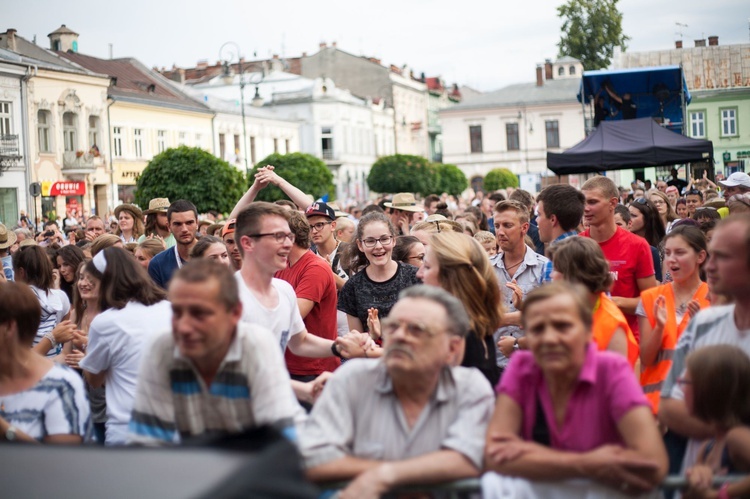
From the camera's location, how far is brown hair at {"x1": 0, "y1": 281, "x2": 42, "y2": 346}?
4.68m

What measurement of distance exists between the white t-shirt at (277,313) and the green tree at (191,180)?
99.7ft

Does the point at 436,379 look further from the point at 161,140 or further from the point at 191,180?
the point at 161,140

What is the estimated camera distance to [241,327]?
3.95 metres

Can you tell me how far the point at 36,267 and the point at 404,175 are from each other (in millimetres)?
65396

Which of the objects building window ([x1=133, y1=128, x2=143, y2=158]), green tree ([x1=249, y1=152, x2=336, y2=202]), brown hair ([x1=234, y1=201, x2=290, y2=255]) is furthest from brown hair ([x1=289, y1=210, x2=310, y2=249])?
building window ([x1=133, y1=128, x2=143, y2=158])

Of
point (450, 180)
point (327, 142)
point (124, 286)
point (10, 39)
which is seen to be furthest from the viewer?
point (327, 142)

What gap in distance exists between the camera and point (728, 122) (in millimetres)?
56156

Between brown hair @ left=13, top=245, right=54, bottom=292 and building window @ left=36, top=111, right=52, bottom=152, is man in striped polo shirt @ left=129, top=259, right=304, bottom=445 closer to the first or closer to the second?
brown hair @ left=13, top=245, right=54, bottom=292

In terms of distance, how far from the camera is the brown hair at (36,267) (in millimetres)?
8094

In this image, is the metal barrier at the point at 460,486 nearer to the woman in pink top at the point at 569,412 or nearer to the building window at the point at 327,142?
the woman in pink top at the point at 569,412

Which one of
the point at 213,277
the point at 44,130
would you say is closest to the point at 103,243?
the point at 213,277

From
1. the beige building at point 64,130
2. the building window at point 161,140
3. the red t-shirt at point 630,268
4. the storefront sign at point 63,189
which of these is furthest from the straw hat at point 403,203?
the building window at point 161,140

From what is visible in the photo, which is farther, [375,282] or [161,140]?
[161,140]

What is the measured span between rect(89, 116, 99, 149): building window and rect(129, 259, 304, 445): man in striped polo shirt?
163 ft
